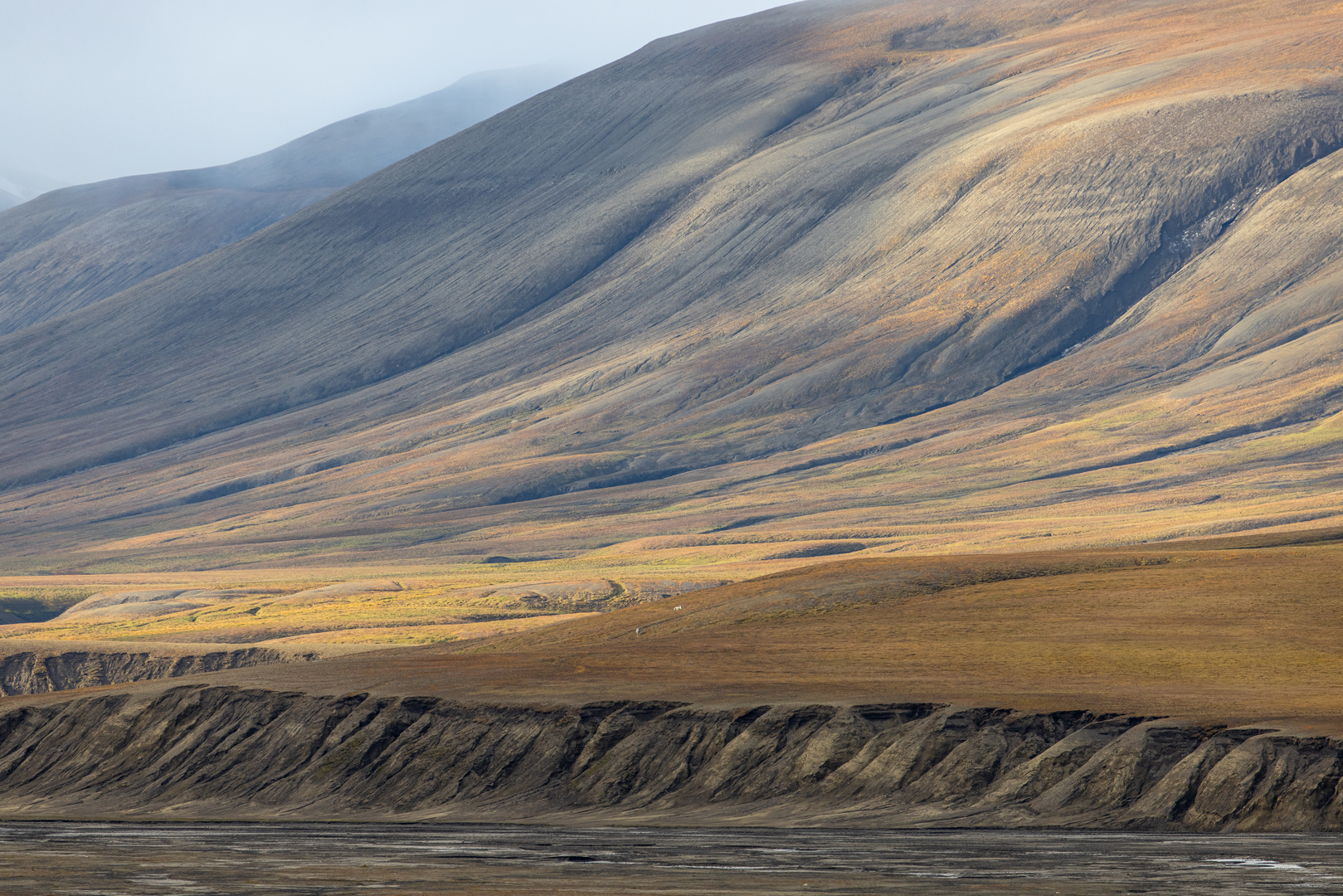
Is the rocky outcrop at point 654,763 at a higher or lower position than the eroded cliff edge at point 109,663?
higher

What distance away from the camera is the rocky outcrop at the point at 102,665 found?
282 ft

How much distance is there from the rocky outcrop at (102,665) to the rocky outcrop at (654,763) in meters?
33.7

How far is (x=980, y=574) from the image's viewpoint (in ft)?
223

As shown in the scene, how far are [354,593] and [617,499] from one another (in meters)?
64.7

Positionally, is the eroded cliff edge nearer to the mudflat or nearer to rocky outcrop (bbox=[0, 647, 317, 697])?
rocky outcrop (bbox=[0, 647, 317, 697])

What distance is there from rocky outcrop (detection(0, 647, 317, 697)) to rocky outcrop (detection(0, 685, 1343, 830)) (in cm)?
3374

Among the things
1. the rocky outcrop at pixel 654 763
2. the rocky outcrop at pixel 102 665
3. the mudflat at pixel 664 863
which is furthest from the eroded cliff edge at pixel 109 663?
the mudflat at pixel 664 863

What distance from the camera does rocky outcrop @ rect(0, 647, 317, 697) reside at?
8606 centimetres

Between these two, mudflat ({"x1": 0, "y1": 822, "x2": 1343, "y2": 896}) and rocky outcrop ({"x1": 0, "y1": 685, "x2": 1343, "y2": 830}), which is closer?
mudflat ({"x1": 0, "y1": 822, "x2": 1343, "y2": 896})

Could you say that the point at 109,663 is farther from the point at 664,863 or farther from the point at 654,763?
the point at 664,863

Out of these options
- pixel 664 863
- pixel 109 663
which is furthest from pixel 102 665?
pixel 664 863

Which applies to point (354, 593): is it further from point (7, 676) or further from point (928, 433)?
point (928, 433)

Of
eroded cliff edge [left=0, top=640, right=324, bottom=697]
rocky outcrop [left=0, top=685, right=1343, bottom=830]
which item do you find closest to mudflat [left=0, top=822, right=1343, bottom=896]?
rocky outcrop [left=0, top=685, right=1343, bottom=830]

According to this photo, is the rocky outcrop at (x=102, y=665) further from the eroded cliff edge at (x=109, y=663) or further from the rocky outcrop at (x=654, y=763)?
the rocky outcrop at (x=654, y=763)
